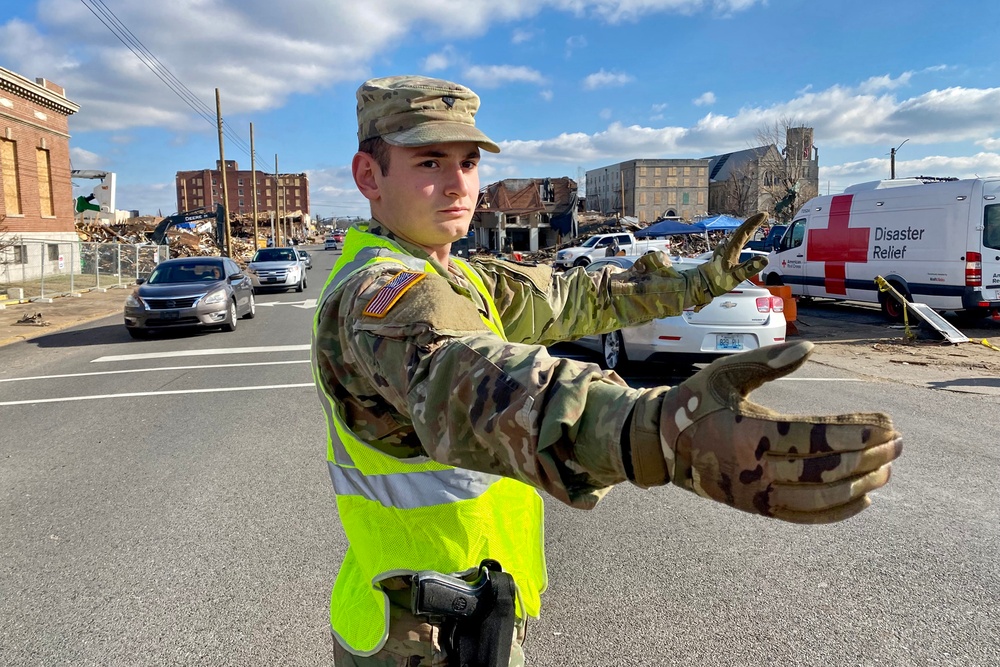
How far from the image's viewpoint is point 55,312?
16.6 meters

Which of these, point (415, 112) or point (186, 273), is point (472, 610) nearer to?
point (415, 112)

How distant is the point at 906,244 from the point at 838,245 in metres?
1.81

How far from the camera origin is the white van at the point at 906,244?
11.8 m

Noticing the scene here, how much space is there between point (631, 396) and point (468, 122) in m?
0.89

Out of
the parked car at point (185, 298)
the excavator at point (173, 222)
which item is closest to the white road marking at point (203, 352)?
the parked car at point (185, 298)

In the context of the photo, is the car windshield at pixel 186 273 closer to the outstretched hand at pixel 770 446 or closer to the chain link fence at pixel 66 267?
the chain link fence at pixel 66 267

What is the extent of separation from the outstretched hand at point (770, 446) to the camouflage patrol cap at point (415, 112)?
0.85 metres

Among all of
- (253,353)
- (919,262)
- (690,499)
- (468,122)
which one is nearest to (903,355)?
(919,262)

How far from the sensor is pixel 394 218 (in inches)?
60.2

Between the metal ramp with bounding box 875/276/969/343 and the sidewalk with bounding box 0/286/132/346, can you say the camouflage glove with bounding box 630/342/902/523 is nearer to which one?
the metal ramp with bounding box 875/276/969/343

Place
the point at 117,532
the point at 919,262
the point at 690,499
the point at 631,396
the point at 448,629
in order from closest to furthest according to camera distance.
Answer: the point at 631,396 < the point at 448,629 < the point at 117,532 < the point at 690,499 < the point at 919,262

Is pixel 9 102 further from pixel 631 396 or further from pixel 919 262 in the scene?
pixel 631 396

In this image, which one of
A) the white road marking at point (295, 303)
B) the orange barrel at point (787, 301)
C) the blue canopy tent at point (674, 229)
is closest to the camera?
the orange barrel at point (787, 301)

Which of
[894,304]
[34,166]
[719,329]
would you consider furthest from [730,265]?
[34,166]
